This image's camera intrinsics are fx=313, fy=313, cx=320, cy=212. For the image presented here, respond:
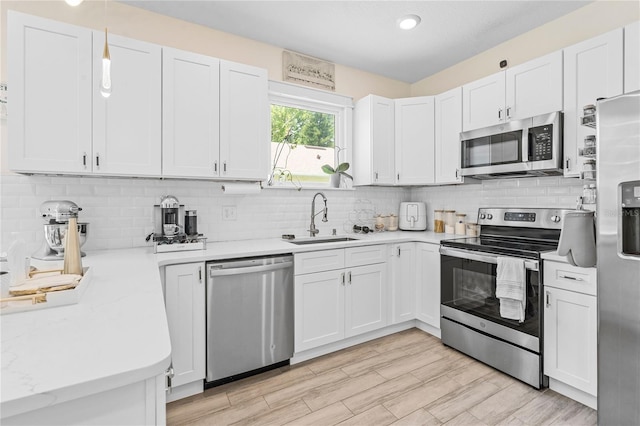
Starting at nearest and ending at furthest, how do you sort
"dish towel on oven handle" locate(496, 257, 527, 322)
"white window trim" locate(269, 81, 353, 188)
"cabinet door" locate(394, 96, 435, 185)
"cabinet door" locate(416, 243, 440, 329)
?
"dish towel on oven handle" locate(496, 257, 527, 322)
"cabinet door" locate(416, 243, 440, 329)
"white window trim" locate(269, 81, 353, 188)
"cabinet door" locate(394, 96, 435, 185)

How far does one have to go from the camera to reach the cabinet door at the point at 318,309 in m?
2.46

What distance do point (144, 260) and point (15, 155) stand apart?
0.97 m

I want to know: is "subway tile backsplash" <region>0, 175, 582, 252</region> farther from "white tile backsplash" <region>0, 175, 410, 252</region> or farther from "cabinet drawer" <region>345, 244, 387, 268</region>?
"cabinet drawer" <region>345, 244, 387, 268</region>

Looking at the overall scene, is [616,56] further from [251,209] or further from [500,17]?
[251,209]

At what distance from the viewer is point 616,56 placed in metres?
2.05

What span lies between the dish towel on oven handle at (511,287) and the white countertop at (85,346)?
218 cm

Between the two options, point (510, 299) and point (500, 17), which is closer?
point (510, 299)

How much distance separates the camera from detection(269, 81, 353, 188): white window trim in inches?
122

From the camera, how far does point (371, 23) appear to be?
267 centimetres

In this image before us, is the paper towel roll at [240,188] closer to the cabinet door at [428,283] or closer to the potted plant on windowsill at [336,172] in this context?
the potted plant on windowsill at [336,172]

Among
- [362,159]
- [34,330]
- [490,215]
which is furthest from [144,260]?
[490,215]

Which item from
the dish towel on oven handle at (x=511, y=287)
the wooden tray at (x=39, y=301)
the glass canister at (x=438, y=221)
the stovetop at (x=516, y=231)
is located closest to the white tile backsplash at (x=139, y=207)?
the glass canister at (x=438, y=221)

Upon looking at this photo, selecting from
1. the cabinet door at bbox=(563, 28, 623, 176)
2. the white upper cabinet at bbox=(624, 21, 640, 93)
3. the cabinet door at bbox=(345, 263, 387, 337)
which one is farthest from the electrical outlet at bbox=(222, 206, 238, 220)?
the white upper cabinet at bbox=(624, 21, 640, 93)

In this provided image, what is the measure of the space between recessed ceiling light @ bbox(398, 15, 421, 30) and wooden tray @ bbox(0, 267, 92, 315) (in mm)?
2845
